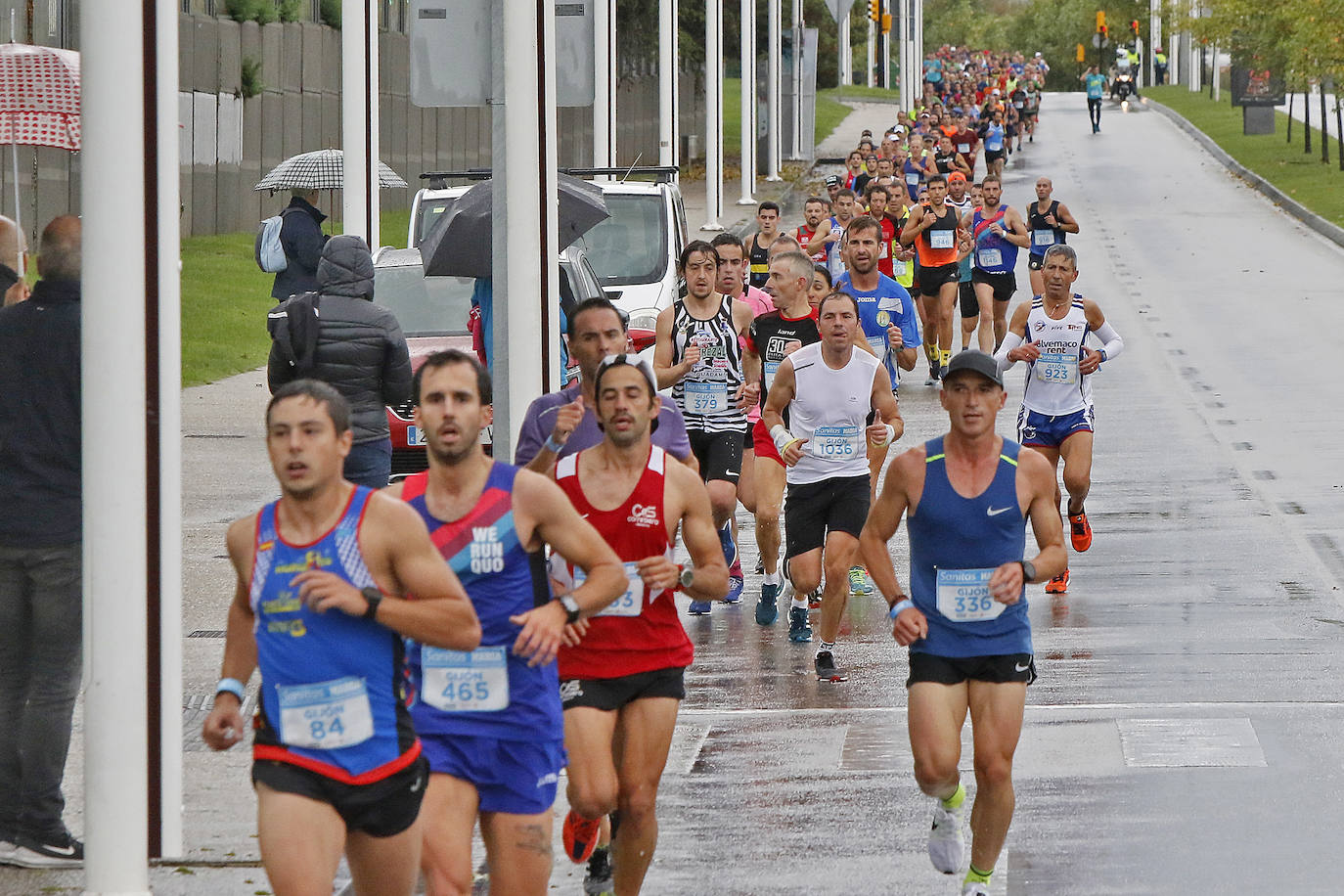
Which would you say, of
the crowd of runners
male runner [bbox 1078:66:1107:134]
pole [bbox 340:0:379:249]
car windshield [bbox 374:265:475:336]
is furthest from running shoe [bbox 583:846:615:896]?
male runner [bbox 1078:66:1107:134]

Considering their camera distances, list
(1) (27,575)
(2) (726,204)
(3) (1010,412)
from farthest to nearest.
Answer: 1. (2) (726,204)
2. (3) (1010,412)
3. (1) (27,575)

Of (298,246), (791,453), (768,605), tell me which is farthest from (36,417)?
(298,246)

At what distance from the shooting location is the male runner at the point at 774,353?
1198cm

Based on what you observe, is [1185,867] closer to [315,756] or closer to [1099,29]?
[315,756]

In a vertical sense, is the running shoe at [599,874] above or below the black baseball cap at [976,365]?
below

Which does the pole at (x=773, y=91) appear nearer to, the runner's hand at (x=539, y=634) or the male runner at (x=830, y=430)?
the male runner at (x=830, y=430)

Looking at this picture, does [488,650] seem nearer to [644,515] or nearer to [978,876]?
[644,515]

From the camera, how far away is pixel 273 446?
17.9 ft

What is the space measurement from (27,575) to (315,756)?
97.6 inches

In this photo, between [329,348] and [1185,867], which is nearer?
[1185,867]

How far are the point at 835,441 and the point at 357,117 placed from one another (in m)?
8.30

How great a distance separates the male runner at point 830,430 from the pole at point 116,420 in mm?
4594

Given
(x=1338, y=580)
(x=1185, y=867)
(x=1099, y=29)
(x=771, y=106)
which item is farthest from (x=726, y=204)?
(x=1099, y=29)

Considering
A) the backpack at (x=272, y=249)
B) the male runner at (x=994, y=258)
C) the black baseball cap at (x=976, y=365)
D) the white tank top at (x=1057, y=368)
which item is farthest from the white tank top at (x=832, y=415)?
the male runner at (x=994, y=258)
